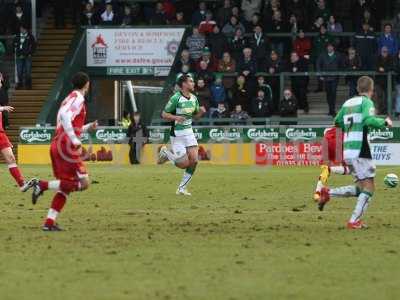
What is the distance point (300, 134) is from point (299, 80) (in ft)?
9.04

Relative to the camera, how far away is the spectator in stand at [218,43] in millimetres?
38562

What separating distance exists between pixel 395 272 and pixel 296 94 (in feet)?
86.5

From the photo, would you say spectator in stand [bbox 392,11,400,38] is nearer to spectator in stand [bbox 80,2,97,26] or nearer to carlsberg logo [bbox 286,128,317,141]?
carlsberg logo [bbox 286,128,317,141]

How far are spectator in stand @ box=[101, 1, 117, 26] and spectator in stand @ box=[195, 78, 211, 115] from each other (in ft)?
16.9

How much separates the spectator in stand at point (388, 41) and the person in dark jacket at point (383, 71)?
18 cm

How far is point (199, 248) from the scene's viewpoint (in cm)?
1402

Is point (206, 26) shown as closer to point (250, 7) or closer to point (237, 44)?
point (237, 44)

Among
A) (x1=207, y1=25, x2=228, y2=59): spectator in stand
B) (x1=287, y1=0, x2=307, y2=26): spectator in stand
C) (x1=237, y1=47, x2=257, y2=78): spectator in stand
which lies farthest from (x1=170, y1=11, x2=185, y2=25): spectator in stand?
(x1=237, y1=47, x2=257, y2=78): spectator in stand

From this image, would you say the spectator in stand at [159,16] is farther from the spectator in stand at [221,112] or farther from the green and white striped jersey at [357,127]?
the green and white striped jersey at [357,127]

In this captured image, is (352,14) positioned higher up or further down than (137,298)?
higher up

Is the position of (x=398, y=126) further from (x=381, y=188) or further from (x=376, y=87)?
(x=381, y=188)

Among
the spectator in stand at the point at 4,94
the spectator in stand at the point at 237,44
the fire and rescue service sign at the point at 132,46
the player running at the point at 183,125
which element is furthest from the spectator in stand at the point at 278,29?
the player running at the point at 183,125

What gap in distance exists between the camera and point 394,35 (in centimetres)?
3766

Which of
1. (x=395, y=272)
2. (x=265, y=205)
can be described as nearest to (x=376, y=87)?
(x=265, y=205)
